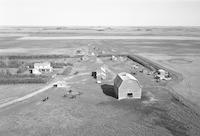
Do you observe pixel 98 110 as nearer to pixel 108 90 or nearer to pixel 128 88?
pixel 128 88

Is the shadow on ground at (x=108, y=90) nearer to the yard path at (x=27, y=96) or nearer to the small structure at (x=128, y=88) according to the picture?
the small structure at (x=128, y=88)

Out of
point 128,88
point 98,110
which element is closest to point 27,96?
point 98,110

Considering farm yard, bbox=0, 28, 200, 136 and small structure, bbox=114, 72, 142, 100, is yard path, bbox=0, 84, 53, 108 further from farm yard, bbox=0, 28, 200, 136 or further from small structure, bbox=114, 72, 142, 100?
small structure, bbox=114, 72, 142, 100

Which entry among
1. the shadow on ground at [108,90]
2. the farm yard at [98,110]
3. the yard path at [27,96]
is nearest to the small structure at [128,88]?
the farm yard at [98,110]

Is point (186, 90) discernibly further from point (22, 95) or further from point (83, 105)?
point (22, 95)

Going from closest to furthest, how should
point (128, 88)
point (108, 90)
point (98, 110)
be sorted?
point (98, 110) < point (128, 88) < point (108, 90)

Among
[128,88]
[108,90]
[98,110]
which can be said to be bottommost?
[98,110]

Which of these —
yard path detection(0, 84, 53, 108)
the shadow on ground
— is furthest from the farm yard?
yard path detection(0, 84, 53, 108)

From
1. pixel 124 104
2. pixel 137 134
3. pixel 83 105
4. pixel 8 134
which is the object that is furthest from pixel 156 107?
pixel 8 134
